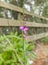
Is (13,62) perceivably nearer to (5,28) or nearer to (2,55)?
(2,55)

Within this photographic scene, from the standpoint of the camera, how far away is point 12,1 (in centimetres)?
Result: 507

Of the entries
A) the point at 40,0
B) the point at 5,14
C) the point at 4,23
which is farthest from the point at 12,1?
the point at 40,0

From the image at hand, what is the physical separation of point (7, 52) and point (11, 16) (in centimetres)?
203

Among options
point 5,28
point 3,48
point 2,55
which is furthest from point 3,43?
point 5,28

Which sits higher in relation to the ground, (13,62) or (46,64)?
(13,62)

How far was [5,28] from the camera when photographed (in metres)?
3.99

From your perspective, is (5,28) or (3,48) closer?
Result: (3,48)

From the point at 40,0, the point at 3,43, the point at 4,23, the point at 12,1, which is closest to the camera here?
the point at 3,43

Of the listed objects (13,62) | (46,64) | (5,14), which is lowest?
(46,64)

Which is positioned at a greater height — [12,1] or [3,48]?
[12,1]

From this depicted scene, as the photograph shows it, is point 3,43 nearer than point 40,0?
Yes

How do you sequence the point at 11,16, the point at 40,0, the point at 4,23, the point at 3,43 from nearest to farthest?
1. the point at 3,43
2. the point at 4,23
3. the point at 11,16
4. the point at 40,0

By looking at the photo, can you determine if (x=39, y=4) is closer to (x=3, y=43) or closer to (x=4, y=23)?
(x=4, y=23)

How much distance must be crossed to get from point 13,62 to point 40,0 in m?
6.66
